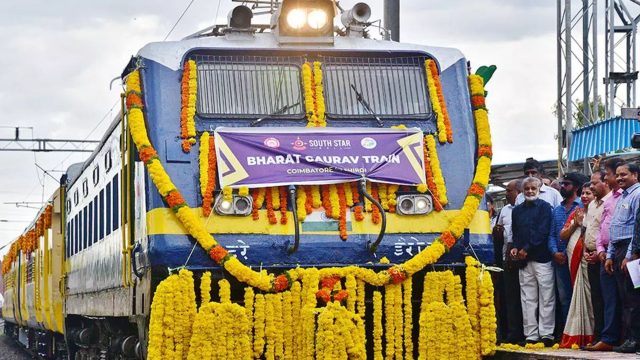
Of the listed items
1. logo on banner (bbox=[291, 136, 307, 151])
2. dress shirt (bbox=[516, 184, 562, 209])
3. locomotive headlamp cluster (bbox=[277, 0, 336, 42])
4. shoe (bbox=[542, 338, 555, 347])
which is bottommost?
shoe (bbox=[542, 338, 555, 347])

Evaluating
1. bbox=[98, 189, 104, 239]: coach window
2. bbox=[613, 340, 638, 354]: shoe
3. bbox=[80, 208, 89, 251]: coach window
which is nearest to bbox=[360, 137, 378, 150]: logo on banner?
bbox=[613, 340, 638, 354]: shoe

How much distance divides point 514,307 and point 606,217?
5.60 ft

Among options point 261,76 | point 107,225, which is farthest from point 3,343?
point 261,76

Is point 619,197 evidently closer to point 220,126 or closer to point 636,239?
point 636,239

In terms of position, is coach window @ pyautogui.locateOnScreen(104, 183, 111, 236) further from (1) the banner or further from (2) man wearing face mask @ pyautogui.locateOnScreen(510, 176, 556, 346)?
(2) man wearing face mask @ pyautogui.locateOnScreen(510, 176, 556, 346)

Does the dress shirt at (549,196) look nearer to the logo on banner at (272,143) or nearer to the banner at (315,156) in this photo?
the banner at (315,156)

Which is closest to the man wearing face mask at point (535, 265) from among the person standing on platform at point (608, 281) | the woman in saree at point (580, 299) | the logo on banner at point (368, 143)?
the woman in saree at point (580, 299)

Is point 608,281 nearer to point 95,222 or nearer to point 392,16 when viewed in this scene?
point 95,222

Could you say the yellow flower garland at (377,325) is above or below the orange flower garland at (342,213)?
below

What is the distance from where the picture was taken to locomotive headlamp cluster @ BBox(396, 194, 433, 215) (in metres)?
9.48

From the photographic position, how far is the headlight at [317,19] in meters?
10.1

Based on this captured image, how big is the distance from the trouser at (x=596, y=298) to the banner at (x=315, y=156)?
178 centimetres

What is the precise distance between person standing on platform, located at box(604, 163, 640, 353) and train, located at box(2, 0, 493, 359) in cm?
100

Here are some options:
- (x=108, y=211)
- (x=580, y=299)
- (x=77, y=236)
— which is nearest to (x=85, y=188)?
(x=77, y=236)
